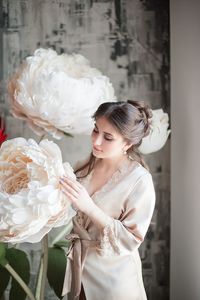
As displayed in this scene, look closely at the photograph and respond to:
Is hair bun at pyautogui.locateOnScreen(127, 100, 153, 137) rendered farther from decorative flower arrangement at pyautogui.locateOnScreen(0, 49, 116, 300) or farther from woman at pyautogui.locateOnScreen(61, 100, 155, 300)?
decorative flower arrangement at pyautogui.locateOnScreen(0, 49, 116, 300)

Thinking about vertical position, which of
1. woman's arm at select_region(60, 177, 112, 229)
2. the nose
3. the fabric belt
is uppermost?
the nose

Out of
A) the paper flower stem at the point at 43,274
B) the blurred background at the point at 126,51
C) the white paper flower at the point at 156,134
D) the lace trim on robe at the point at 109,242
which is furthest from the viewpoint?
the blurred background at the point at 126,51

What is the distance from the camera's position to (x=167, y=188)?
184cm

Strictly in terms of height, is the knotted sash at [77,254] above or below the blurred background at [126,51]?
below

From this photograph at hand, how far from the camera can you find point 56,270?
4.66 feet

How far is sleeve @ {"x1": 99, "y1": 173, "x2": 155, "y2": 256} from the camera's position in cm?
112

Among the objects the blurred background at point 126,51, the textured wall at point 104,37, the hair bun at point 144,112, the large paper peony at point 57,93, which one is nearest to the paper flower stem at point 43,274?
the large paper peony at point 57,93

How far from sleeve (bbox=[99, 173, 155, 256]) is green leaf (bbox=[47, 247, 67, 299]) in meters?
0.32

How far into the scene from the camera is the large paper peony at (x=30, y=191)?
1.00 metres

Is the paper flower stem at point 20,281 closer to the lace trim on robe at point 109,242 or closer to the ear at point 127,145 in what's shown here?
the lace trim on robe at point 109,242

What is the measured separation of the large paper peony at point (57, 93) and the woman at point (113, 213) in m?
0.08

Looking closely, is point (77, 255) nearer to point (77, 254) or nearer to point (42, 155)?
point (77, 254)

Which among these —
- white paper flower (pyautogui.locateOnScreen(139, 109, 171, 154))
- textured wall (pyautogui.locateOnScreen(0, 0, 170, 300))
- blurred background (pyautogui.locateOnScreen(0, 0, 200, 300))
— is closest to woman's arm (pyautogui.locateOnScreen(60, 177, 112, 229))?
white paper flower (pyautogui.locateOnScreen(139, 109, 171, 154))

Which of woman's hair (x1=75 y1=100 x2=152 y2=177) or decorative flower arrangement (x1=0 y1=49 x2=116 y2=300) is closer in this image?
decorative flower arrangement (x1=0 y1=49 x2=116 y2=300)
